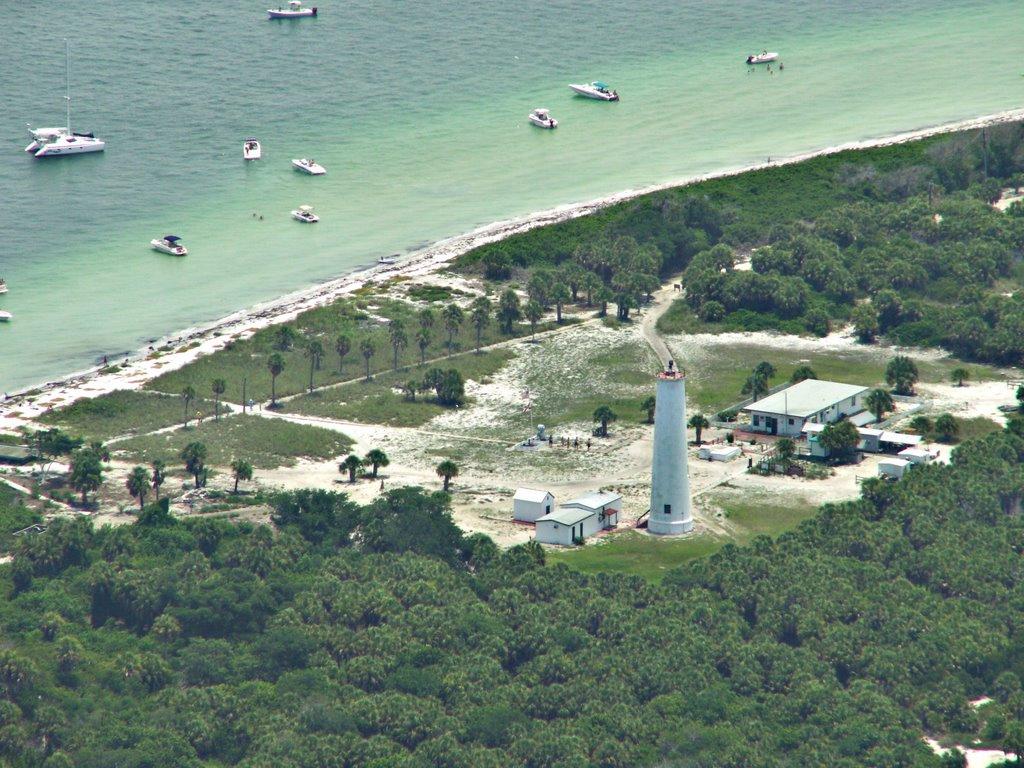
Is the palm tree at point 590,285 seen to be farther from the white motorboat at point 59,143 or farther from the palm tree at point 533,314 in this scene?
the white motorboat at point 59,143

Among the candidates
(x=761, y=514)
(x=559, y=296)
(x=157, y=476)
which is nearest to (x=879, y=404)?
(x=761, y=514)

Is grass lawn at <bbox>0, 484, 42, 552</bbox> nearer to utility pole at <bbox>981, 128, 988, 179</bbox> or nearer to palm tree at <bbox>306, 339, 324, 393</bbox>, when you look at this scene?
palm tree at <bbox>306, 339, 324, 393</bbox>

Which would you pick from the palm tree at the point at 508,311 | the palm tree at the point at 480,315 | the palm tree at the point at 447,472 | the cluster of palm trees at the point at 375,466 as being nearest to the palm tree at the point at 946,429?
the cluster of palm trees at the point at 375,466

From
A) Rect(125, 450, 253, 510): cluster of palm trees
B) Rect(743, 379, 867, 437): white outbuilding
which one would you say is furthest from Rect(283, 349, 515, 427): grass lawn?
Rect(743, 379, 867, 437): white outbuilding

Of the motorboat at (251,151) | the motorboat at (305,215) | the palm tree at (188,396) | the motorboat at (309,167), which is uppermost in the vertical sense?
the motorboat at (251,151)

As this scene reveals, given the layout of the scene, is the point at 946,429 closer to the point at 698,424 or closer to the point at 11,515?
the point at 698,424

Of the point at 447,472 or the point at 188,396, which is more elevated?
the point at 188,396
